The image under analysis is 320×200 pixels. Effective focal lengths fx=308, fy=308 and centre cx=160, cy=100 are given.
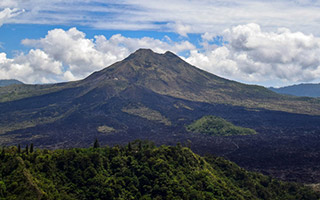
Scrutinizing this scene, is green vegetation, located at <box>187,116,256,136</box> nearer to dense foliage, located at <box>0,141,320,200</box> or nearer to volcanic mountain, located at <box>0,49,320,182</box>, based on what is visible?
volcanic mountain, located at <box>0,49,320,182</box>

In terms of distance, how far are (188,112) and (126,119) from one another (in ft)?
129

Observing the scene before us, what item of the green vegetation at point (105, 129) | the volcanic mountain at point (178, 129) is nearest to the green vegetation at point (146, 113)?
the volcanic mountain at point (178, 129)

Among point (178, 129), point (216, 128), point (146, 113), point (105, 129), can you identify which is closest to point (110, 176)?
point (178, 129)

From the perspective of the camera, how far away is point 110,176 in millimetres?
35375

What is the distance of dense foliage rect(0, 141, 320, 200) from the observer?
1156 inches

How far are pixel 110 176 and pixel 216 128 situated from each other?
107277 millimetres

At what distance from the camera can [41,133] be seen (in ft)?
436

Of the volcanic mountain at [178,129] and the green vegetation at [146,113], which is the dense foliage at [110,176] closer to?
the volcanic mountain at [178,129]

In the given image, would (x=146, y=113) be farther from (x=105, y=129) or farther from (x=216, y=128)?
(x=216, y=128)

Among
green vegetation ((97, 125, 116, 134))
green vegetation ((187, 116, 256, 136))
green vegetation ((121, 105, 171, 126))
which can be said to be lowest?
green vegetation ((97, 125, 116, 134))

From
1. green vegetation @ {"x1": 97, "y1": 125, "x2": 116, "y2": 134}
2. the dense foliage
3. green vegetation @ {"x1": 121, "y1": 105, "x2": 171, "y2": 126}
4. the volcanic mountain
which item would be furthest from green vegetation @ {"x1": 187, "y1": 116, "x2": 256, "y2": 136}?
the dense foliage

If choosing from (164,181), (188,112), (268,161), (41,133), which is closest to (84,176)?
(164,181)

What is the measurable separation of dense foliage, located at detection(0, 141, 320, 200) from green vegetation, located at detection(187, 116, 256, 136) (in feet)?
290

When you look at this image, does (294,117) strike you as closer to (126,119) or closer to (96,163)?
(126,119)
